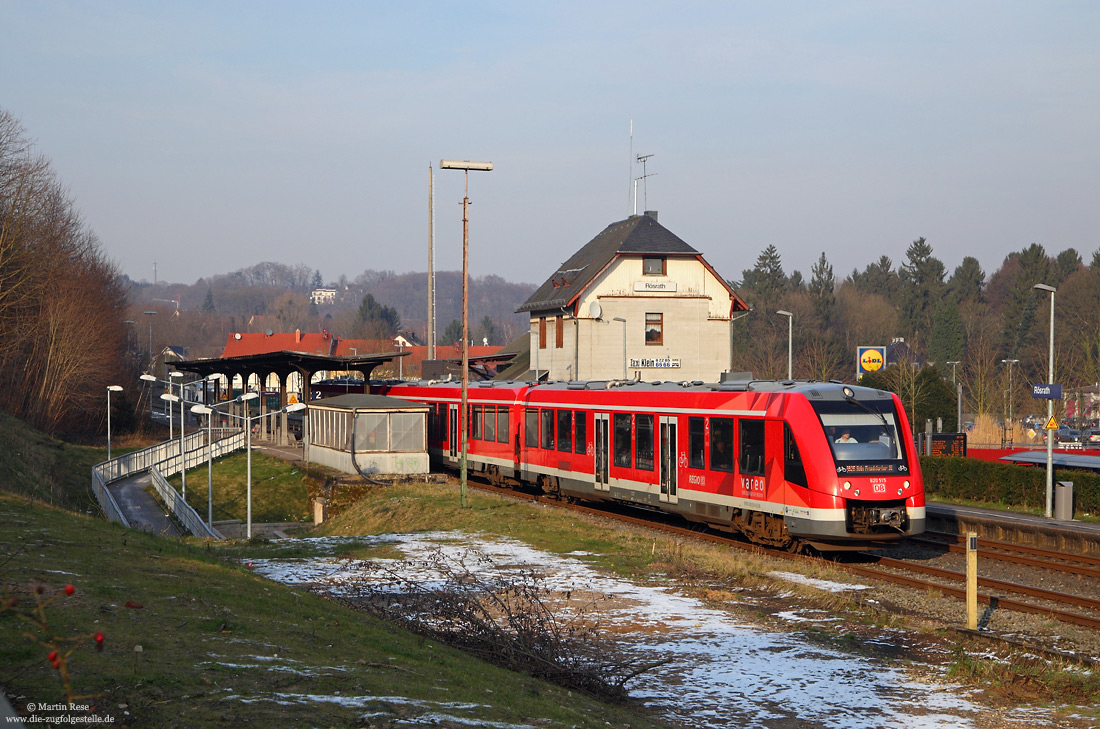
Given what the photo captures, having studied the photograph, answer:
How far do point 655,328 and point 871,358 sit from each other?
18.7 m

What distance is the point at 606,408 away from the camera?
25.5m

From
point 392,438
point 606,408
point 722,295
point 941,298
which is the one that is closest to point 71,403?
point 392,438

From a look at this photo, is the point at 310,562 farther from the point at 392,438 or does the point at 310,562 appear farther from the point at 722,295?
the point at 722,295

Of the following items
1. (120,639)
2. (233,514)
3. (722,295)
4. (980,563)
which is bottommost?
(233,514)

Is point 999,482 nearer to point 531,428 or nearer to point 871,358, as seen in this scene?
point 871,358

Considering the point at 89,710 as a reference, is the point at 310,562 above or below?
below

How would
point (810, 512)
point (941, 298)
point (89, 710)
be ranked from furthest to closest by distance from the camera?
1. point (941, 298)
2. point (810, 512)
3. point (89, 710)

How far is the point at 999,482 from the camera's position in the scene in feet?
96.2

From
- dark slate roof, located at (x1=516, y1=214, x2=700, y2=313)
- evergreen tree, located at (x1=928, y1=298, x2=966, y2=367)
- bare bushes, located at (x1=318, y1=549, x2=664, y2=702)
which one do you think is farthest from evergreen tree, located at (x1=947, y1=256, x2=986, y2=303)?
bare bushes, located at (x1=318, y1=549, x2=664, y2=702)

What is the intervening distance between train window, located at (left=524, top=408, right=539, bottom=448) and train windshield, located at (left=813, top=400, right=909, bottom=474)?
12.6m

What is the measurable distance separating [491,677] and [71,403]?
5948cm

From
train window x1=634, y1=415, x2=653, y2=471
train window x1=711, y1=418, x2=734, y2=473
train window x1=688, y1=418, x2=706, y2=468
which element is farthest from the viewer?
train window x1=634, y1=415, x2=653, y2=471

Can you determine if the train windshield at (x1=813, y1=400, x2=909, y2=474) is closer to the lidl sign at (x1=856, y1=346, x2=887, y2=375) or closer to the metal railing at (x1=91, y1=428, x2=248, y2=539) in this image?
the lidl sign at (x1=856, y1=346, x2=887, y2=375)

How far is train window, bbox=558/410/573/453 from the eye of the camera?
2769 cm
